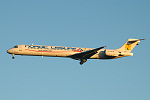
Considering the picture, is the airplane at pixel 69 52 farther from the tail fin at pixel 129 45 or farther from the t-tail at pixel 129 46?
the tail fin at pixel 129 45

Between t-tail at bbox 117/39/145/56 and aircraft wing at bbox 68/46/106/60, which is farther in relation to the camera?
t-tail at bbox 117/39/145/56

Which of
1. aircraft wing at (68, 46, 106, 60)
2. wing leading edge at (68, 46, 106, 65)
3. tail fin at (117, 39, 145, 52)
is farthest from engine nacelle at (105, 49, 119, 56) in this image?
aircraft wing at (68, 46, 106, 60)

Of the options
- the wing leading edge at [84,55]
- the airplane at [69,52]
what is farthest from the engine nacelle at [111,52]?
the wing leading edge at [84,55]

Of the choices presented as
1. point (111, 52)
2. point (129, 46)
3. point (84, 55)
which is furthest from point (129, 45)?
point (84, 55)

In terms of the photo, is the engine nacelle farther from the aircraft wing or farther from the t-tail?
the aircraft wing

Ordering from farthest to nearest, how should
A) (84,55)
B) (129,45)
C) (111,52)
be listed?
1. (129,45)
2. (111,52)
3. (84,55)

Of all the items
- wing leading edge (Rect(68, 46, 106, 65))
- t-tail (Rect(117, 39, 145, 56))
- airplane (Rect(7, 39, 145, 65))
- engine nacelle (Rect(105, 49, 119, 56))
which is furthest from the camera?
t-tail (Rect(117, 39, 145, 56))

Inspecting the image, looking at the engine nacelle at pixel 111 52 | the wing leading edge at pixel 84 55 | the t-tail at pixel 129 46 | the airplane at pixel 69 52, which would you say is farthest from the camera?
the t-tail at pixel 129 46

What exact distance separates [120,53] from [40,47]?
15.0 meters

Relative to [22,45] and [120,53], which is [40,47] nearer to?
[22,45]

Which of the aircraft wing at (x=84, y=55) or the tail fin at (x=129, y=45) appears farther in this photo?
the tail fin at (x=129, y=45)

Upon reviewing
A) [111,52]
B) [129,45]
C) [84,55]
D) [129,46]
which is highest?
[129,45]

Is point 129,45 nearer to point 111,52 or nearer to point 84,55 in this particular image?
point 111,52

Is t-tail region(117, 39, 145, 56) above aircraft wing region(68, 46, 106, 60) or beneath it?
above
